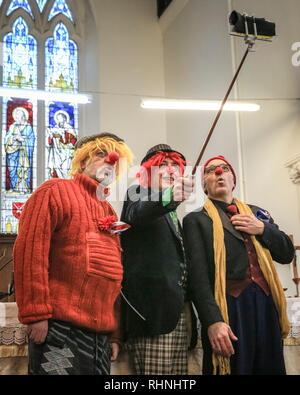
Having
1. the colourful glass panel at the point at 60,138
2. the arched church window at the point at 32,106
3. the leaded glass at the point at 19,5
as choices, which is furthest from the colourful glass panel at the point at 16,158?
the leaded glass at the point at 19,5

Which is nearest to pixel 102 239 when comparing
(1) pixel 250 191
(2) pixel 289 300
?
(2) pixel 289 300

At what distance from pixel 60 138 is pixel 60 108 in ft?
1.69

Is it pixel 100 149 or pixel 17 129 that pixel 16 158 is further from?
pixel 100 149

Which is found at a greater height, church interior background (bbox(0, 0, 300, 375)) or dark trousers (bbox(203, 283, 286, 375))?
church interior background (bbox(0, 0, 300, 375))

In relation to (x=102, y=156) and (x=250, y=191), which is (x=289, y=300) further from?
(x=250, y=191)

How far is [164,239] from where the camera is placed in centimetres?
232

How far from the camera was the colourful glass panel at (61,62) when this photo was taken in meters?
8.27

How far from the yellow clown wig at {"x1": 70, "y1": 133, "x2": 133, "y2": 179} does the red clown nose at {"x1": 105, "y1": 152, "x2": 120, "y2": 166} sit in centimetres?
4

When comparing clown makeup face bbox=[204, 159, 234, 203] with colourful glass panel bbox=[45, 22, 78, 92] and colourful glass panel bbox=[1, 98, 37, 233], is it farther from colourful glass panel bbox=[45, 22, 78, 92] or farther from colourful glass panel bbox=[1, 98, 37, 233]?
colourful glass panel bbox=[45, 22, 78, 92]

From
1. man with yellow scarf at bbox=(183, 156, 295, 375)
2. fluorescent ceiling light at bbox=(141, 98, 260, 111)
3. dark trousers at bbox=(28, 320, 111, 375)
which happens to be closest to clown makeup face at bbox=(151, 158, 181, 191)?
man with yellow scarf at bbox=(183, 156, 295, 375)

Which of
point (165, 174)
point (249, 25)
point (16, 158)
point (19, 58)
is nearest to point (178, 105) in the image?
point (249, 25)

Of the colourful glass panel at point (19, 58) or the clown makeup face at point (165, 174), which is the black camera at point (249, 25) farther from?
the colourful glass panel at point (19, 58)

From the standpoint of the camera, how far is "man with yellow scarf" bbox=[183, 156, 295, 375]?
2.29 meters
